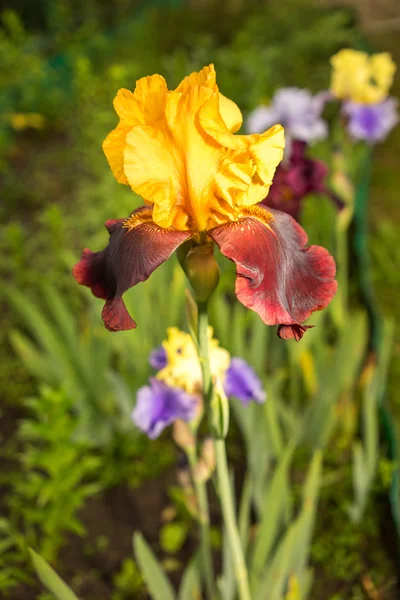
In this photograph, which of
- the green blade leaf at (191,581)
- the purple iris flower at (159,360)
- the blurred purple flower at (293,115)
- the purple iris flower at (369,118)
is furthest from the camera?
the purple iris flower at (369,118)

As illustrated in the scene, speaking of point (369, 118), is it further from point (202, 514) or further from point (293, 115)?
point (202, 514)

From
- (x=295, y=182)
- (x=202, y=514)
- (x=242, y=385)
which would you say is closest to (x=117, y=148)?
(x=242, y=385)

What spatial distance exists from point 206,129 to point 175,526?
5.50ft

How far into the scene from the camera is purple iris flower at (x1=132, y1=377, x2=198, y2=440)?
1409 mm

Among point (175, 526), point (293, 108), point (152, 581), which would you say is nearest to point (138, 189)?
point (152, 581)

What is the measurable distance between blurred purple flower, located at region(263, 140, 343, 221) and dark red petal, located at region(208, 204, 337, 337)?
1040 mm

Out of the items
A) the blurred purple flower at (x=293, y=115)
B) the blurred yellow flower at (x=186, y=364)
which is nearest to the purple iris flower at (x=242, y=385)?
the blurred yellow flower at (x=186, y=364)

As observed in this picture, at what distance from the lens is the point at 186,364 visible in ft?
4.78

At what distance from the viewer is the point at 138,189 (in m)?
0.98

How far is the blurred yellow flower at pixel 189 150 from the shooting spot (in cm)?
95

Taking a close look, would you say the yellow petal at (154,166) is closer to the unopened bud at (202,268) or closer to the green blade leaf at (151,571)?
the unopened bud at (202,268)

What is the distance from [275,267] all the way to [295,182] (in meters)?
1.26

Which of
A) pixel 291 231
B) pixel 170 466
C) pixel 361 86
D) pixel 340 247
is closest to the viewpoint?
pixel 291 231

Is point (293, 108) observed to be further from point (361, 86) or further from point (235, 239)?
point (235, 239)
